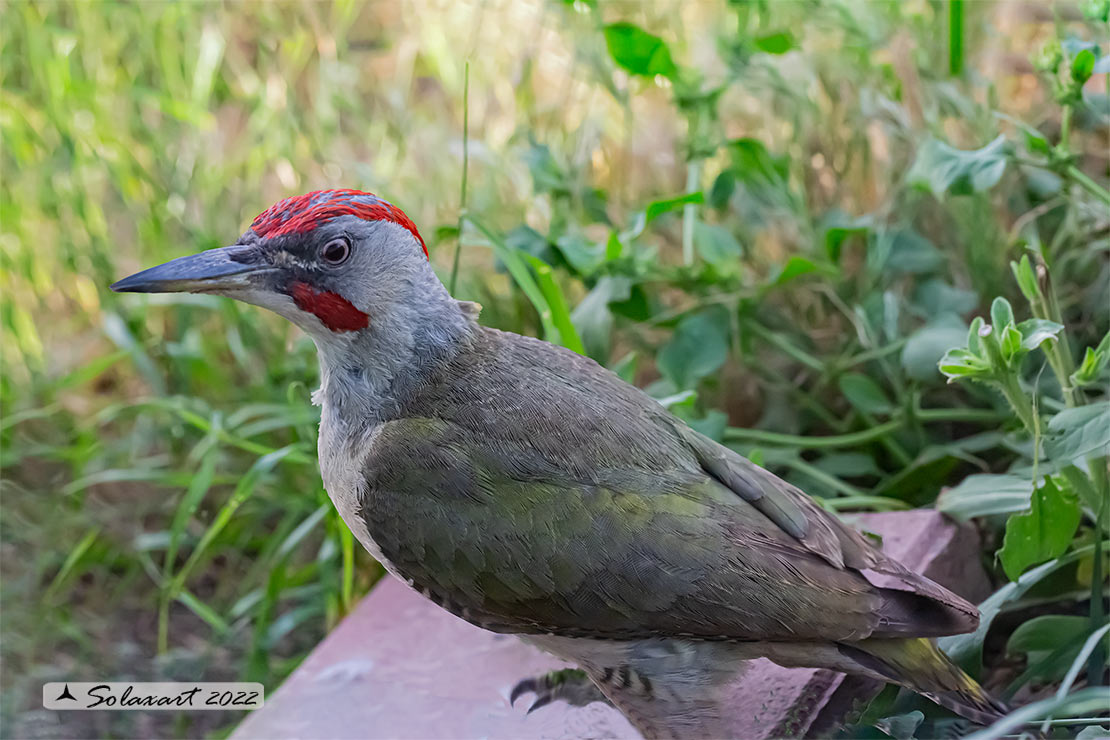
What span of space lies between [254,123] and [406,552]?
7.52 ft

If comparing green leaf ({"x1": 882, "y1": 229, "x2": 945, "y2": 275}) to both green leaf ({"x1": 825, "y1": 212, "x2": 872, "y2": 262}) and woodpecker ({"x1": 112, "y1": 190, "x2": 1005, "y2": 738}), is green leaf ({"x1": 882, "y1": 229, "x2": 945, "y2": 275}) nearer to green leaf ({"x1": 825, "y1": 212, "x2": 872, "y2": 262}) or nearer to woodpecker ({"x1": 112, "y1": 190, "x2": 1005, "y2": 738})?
green leaf ({"x1": 825, "y1": 212, "x2": 872, "y2": 262})

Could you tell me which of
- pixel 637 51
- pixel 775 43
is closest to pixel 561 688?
pixel 637 51

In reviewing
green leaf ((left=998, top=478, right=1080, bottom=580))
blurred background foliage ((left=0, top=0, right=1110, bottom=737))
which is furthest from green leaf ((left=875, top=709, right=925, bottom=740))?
green leaf ((left=998, top=478, right=1080, bottom=580))

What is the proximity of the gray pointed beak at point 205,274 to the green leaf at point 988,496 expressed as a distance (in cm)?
136

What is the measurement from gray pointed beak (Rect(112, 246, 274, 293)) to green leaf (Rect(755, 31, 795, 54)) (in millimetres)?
1483

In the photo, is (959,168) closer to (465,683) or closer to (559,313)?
(559,313)

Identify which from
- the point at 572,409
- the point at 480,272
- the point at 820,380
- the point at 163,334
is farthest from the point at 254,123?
the point at 572,409

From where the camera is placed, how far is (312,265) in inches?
71.4

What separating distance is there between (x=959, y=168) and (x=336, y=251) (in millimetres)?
1308

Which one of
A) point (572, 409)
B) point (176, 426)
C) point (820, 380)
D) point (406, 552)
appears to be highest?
point (572, 409)

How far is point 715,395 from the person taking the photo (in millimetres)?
2986

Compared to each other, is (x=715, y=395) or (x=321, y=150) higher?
(x=321, y=150)

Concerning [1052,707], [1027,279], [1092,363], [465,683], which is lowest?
[465,683]

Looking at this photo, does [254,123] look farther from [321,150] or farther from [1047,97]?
[1047,97]
